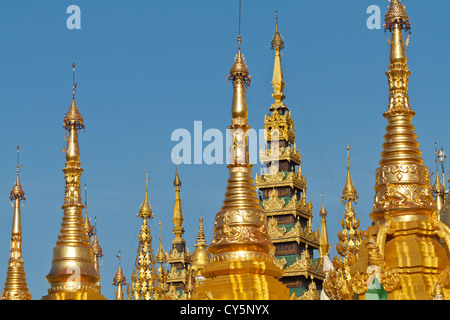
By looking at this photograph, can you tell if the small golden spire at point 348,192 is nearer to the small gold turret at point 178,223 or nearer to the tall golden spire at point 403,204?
the tall golden spire at point 403,204

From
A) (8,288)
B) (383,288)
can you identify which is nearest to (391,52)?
(383,288)

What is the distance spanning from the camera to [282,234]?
50.0m

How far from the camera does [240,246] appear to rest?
25.6 meters

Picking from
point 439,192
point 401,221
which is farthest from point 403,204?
point 439,192

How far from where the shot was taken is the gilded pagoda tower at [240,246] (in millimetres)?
25125

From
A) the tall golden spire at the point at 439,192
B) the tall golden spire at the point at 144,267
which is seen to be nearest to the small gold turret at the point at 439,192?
the tall golden spire at the point at 439,192

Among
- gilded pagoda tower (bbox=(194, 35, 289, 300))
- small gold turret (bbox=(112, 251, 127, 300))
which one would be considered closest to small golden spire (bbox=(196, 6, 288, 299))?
gilded pagoda tower (bbox=(194, 35, 289, 300))

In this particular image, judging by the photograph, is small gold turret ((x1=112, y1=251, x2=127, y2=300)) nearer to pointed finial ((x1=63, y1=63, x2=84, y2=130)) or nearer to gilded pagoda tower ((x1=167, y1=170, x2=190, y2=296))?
gilded pagoda tower ((x1=167, y1=170, x2=190, y2=296))

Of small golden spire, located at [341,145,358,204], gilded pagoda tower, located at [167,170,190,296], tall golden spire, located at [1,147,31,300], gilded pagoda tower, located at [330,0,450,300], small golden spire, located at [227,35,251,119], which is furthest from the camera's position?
gilded pagoda tower, located at [167,170,190,296]

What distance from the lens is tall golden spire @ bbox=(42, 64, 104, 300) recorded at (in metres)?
27.4

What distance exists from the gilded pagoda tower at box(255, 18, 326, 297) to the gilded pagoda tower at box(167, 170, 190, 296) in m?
5.18

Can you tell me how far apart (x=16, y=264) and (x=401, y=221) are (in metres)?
14.8
